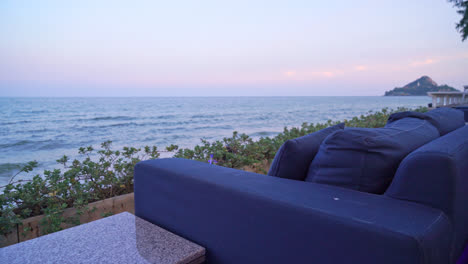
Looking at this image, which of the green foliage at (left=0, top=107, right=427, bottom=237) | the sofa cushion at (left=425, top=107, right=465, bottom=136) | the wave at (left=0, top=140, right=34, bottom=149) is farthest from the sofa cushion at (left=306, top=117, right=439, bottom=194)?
the wave at (left=0, top=140, right=34, bottom=149)

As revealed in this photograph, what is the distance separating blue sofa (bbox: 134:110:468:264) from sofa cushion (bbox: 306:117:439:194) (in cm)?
1

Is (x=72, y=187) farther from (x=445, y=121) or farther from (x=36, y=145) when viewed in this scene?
(x=36, y=145)

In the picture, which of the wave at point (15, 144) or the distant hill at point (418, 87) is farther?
the distant hill at point (418, 87)

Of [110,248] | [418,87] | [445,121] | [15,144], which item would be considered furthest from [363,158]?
[418,87]

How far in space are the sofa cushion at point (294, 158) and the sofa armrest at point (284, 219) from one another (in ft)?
0.23

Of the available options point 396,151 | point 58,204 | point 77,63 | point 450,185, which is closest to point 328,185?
point 396,151

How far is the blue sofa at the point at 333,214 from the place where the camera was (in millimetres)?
680

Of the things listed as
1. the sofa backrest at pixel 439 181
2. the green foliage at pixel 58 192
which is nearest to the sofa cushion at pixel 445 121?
the sofa backrest at pixel 439 181

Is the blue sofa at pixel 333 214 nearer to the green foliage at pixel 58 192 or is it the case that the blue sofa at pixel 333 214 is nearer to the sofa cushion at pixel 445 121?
the sofa cushion at pixel 445 121

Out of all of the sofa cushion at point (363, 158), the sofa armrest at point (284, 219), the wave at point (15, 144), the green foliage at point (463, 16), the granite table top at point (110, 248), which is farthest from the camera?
the wave at point (15, 144)

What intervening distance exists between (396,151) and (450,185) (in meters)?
0.25

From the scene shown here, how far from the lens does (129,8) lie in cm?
1035

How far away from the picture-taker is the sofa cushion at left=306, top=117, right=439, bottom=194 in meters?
0.97

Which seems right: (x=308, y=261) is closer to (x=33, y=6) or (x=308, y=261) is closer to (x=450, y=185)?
(x=450, y=185)
